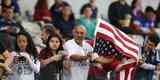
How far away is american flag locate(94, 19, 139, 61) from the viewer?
1173 cm

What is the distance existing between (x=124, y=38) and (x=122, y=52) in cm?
27

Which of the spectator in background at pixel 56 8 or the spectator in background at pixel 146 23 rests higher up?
the spectator in background at pixel 56 8

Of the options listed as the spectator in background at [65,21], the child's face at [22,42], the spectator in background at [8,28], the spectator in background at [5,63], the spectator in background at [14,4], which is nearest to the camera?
the spectator in background at [5,63]

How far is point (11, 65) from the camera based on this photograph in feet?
37.4

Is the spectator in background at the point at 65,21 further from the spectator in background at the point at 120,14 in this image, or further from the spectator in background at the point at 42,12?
the spectator in background at the point at 120,14

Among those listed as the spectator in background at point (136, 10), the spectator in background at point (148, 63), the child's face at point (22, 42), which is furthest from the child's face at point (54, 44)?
the spectator in background at point (136, 10)

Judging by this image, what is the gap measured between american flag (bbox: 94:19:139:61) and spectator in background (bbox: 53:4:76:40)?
4.07 m

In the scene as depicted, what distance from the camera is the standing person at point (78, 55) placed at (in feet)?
39.5

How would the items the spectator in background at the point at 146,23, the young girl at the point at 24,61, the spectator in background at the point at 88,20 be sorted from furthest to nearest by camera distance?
1. the spectator in background at the point at 146,23
2. the spectator in background at the point at 88,20
3. the young girl at the point at 24,61

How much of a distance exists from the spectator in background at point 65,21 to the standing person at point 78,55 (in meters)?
3.65

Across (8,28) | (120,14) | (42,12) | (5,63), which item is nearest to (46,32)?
(8,28)

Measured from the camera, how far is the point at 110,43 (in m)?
11.7

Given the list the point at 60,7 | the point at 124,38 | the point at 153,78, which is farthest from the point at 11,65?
the point at 60,7

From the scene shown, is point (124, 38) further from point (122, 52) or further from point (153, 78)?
point (153, 78)
